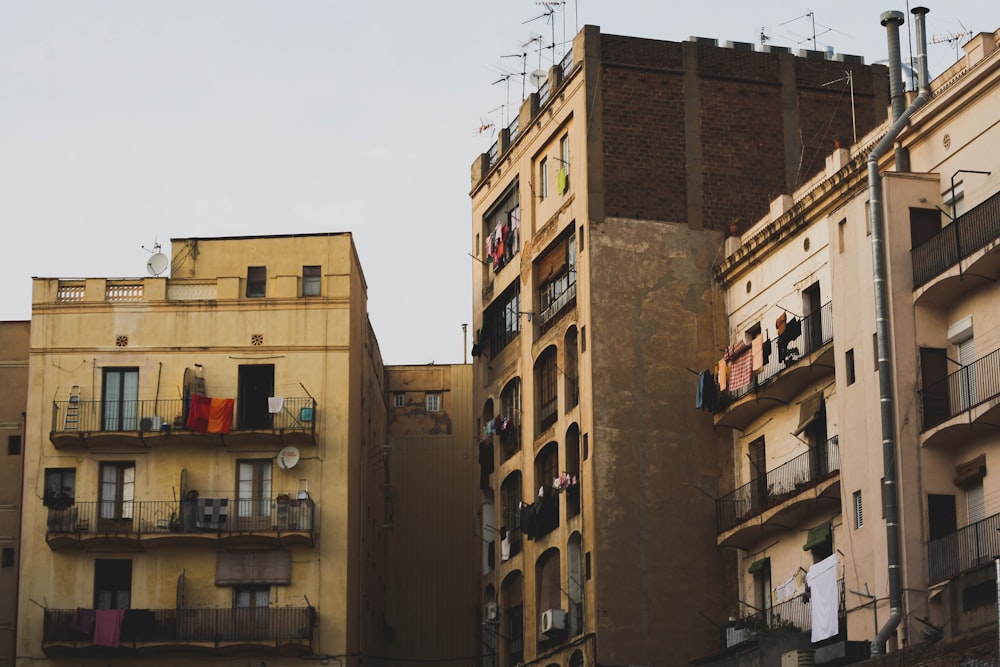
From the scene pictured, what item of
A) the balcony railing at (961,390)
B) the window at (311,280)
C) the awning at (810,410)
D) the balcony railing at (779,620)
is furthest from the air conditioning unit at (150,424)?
the balcony railing at (961,390)

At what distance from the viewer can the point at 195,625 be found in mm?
60906

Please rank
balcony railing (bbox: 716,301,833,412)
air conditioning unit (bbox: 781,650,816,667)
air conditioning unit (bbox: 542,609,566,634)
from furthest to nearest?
air conditioning unit (bbox: 542,609,566,634)
balcony railing (bbox: 716,301,833,412)
air conditioning unit (bbox: 781,650,816,667)

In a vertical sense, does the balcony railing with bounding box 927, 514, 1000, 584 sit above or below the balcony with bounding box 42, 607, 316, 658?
below

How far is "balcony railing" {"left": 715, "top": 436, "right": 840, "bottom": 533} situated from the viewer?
48438mm

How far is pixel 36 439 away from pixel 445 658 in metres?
18.3

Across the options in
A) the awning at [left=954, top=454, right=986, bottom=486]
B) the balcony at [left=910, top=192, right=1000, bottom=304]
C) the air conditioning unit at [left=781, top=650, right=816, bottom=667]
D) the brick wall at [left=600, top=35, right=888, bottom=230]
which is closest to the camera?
the balcony at [left=910, top=192, right=1000, bottom=304]

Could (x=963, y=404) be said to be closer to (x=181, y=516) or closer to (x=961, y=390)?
(x=961, y=390)

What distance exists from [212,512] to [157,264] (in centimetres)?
941

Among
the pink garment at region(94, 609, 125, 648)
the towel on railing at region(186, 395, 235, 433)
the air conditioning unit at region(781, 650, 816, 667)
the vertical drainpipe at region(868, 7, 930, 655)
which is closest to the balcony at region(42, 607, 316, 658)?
the pink garment at region(94, 609, 125, 648)

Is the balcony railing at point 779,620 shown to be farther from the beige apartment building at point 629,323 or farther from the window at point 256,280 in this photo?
the window at point 256,280

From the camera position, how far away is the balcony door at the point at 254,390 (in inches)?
2498

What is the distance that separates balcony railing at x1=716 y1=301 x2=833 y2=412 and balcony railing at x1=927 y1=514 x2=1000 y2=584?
845cm

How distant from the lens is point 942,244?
142 ft

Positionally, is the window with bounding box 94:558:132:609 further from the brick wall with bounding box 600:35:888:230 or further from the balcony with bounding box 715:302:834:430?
the balcony with bounding box 715:302:834:430
